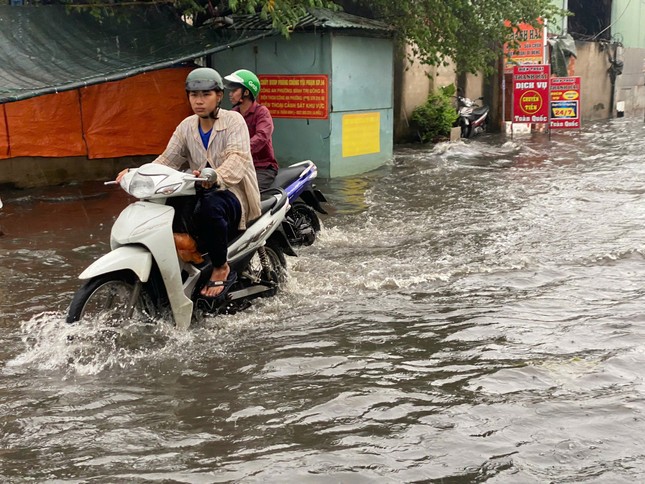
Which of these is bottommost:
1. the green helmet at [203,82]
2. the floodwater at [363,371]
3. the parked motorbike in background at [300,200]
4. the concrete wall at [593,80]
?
the floodwater at [363,371]

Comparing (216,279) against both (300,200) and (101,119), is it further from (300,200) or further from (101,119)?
(101,119)

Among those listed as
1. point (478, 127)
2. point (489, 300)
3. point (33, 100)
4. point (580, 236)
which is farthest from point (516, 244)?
point (478, 127)

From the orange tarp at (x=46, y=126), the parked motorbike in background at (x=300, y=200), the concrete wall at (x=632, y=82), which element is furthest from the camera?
the concrete wall at (x=632, y=82)

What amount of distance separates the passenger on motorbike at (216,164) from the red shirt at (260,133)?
1118 millimetres

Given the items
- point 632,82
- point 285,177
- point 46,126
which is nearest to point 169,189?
point 285,177

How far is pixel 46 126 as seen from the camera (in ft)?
37.0

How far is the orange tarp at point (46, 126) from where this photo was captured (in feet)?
35.9

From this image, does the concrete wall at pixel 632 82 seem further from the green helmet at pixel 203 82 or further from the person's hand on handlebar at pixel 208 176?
the person's hand on handlebar at pixel 208 176

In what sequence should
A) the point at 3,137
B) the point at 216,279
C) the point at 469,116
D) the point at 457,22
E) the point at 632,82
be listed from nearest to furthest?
the point at 216,279 → the point at 3,137 → the point at 457,22 → the point at 469,116 → the point at 632,82

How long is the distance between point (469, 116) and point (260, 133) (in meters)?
13.3

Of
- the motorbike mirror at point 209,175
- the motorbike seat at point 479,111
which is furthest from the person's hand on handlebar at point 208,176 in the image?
the motorbike seat at point 479,111

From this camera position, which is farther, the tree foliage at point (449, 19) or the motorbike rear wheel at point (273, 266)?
the tree foliage at point (449, 19)

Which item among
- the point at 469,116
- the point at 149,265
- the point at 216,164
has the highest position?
the point at 469,116

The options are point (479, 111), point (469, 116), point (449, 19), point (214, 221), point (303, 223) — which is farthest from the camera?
point (479, 111)
